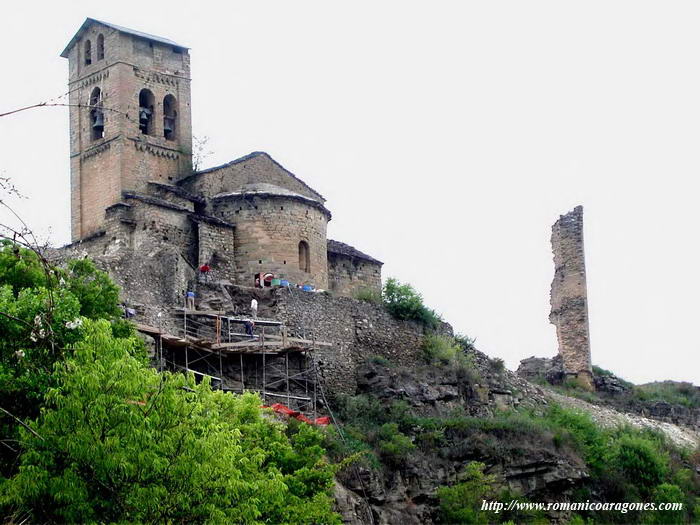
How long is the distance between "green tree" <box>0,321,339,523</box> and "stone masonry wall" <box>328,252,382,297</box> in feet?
77.6

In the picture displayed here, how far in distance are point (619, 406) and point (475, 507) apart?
59.1ft

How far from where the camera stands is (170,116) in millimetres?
47969

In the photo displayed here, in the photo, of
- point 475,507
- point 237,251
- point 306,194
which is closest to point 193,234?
point 237,251

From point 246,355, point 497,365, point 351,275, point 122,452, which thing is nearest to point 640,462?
point 497,365

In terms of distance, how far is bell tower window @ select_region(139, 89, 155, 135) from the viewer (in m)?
46.6

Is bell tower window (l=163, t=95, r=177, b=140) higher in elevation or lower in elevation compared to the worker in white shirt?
higher

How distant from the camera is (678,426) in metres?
50.9

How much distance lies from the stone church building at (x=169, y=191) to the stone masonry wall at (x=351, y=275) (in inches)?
1.9

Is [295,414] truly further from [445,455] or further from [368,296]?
[368,296]

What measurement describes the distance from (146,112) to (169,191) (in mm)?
4370

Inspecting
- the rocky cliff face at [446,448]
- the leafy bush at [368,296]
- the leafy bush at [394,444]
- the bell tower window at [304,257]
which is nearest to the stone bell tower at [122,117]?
the bell tower window at [304,257]

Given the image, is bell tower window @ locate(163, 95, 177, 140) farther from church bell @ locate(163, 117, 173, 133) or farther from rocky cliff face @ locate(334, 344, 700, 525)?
rocky cliff face @ locate(334, 344, 700, 525)

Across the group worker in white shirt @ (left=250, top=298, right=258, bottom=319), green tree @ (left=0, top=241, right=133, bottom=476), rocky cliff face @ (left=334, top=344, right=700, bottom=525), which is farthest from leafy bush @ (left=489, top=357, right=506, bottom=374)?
green tree @ (left=0, top=241, right=133, bottom=476)

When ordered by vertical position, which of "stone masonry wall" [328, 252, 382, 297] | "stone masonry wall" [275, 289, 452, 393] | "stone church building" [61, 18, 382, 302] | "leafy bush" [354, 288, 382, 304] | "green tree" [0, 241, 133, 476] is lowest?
"green tree" [0, 241, 133, 476]
